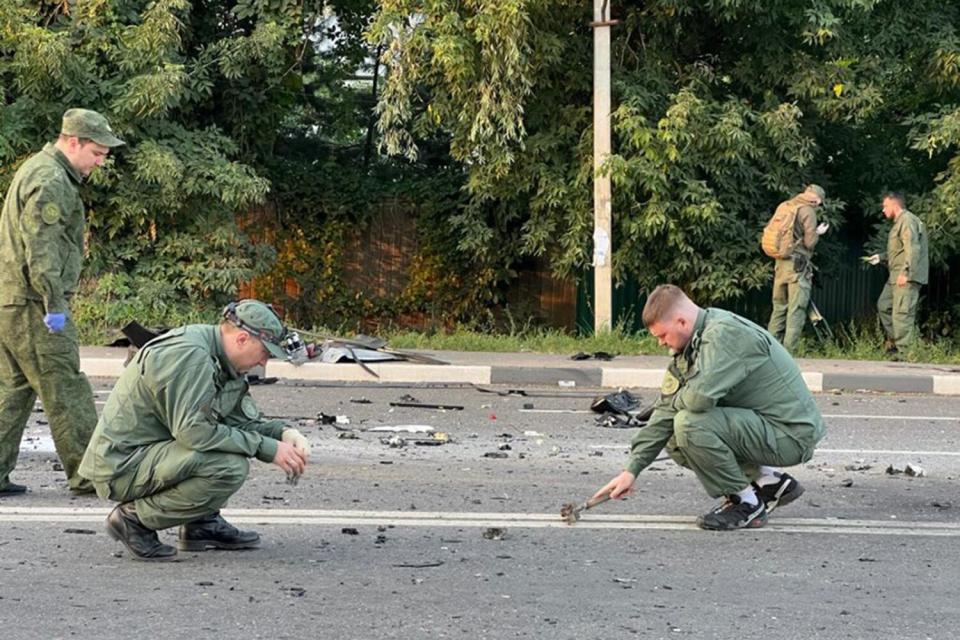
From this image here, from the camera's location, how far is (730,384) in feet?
20.1

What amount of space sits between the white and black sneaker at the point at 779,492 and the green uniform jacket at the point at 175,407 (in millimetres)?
2430

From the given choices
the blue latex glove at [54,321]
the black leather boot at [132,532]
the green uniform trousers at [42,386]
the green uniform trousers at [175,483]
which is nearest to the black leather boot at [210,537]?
the black leather boot at [132,532]

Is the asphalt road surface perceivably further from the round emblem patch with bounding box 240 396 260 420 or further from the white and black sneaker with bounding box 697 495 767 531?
the round emblem patch with bounding box 240 396 260 420

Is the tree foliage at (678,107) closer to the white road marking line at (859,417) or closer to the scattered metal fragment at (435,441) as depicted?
the white road marking line at (859,417)

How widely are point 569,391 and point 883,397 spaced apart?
9.63ft

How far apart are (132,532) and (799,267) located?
431 inches

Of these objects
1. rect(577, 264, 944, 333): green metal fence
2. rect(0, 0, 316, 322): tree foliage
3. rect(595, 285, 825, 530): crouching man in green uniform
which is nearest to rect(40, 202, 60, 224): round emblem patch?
rect(595, 285, 825, 530): crouching man in green uniform

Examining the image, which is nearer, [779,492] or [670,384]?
[670,384]

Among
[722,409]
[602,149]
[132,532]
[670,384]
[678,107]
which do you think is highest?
[678,107]

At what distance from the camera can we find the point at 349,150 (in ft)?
68.8

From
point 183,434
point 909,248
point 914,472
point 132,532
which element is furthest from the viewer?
point 909,248

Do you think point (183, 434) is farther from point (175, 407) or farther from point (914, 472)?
point (914, 472)

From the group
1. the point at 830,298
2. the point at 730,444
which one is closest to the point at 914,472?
the point at 730,444

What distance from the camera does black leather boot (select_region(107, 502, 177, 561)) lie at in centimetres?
566
